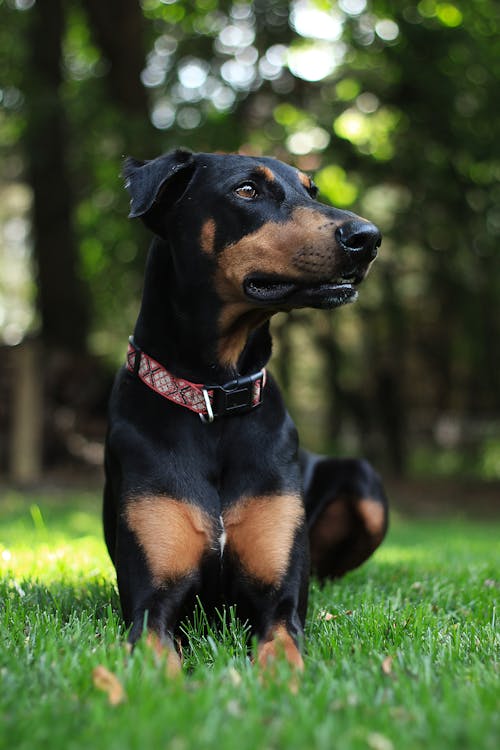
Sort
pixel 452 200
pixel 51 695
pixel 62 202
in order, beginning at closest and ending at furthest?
pixel 51 695, pixel 452 200, pixel 62 202

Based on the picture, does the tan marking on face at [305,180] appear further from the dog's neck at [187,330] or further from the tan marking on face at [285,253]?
the dog's neck at [187,330]

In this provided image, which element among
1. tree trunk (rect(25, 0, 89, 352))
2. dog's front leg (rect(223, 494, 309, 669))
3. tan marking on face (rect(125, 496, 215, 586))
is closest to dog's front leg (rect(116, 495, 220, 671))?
tan marking on face (rect(125, 496, 215, 586))

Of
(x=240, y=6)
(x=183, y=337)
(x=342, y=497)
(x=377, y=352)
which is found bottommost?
(x=377, y=352)

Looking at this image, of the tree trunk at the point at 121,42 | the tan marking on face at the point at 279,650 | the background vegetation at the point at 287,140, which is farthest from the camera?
the tree trunk at the point at 121,42

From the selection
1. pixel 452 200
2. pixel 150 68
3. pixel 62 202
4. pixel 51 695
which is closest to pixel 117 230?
pixel 62 202

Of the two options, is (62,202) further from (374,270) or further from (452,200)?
(452,200)

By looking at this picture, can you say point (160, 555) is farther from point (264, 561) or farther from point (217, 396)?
point (217, 396)

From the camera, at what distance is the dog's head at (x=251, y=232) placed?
3207 millimetres

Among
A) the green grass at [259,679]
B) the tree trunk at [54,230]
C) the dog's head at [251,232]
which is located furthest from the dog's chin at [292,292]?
the tree trunk at [54,230]

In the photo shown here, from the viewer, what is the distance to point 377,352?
15.9 m

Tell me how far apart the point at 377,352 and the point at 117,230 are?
561 cm

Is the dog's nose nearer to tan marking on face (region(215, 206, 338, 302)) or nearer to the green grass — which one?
tan marking on face (region(215, 206, 338, 302))

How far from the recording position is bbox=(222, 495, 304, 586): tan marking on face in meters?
3.16

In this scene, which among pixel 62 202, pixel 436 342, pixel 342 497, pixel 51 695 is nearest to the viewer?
pixel 51 695
